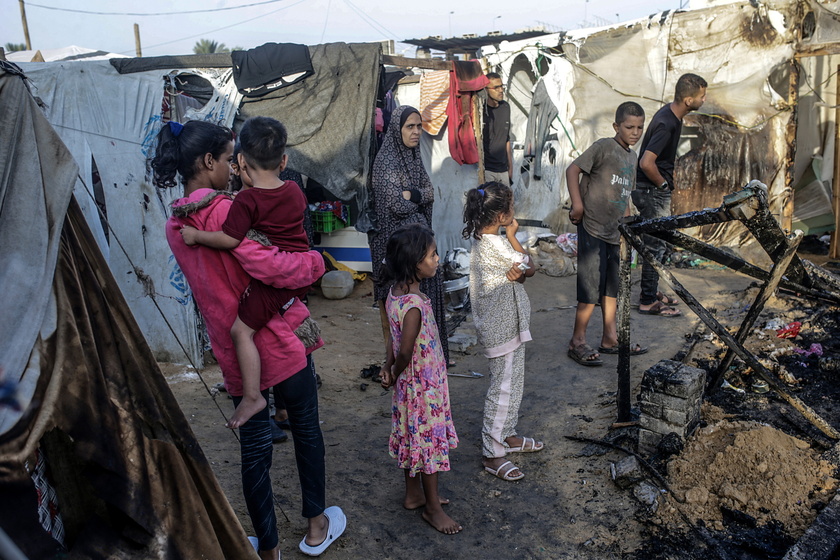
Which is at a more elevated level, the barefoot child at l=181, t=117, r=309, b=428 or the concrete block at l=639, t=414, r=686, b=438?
the barefoot child at l=181, t=117, r=309, b=428

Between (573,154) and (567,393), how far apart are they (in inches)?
214

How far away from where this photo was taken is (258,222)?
2219mm

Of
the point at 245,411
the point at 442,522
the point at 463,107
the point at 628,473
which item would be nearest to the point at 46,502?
the point at 245,411

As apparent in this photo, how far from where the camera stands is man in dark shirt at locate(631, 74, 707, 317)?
5375 mm

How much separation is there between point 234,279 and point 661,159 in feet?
15.2

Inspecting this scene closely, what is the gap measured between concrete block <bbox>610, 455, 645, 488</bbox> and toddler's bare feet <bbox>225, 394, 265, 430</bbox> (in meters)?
1.90

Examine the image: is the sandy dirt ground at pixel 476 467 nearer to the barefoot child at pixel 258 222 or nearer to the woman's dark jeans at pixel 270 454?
the woman's dark jeans at pixel 270 454

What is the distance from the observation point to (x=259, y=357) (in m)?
2.32

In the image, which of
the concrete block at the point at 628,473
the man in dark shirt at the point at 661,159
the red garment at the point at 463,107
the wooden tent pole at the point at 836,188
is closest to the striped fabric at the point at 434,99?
the red garment at the point at 463,107

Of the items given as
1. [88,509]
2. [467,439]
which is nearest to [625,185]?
[467,439]

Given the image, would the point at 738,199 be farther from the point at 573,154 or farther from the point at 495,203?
A: the point at 573,154

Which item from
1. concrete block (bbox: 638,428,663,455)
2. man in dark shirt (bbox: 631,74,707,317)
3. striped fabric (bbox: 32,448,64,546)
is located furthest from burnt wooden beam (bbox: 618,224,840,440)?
striped fabric (bbox: 32,448,64,546)

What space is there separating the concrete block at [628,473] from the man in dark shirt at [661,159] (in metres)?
2.68

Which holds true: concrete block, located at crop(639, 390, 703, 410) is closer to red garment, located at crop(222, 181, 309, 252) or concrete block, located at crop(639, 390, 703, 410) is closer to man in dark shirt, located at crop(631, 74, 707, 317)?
red garment, located at crop(222, 181, 309, 252)
